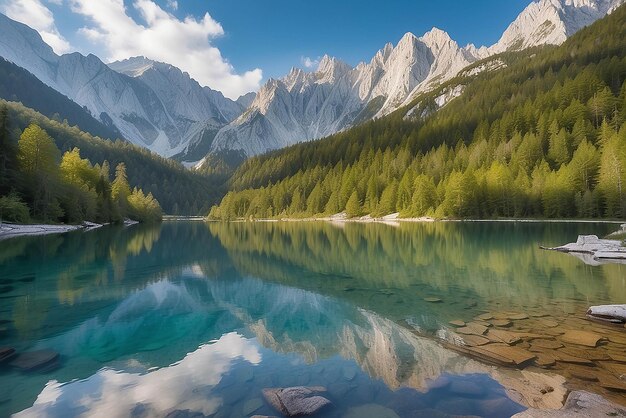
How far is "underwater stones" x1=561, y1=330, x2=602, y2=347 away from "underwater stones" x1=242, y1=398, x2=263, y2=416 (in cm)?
1195

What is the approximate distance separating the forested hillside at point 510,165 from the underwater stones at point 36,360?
3844 inches

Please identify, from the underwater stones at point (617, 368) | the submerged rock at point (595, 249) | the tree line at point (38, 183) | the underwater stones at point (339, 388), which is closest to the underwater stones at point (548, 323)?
the underwater stones at point (617, 368)

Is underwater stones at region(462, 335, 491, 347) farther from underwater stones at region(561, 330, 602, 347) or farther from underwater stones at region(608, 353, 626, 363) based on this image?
underwater stones at region(608, 353, 626, 363)

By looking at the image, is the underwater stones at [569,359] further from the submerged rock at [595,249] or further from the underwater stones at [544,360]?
the submerged rock at [595,249]

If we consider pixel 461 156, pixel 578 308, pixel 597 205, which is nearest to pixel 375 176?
pixel 461 156

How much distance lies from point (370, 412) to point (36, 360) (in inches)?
467

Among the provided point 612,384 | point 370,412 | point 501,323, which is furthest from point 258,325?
point 612,384

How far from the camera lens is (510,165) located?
373 ft

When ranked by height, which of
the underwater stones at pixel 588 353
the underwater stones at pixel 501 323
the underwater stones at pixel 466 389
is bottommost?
the underwater stones at pixel 466 389

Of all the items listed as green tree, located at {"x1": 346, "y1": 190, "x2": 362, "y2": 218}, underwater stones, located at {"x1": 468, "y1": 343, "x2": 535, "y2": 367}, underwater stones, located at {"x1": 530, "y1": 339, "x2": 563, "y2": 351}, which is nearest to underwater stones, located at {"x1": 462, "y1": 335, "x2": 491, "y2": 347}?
underwater stones, located at {"x1": 468, "y1": 343, "x2": 535, "y2": 367}

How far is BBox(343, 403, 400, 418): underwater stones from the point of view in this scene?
9.20 m

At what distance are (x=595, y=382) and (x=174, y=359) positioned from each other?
13.8m

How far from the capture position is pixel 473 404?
9.59 metres

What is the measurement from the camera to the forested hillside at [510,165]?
9131cm
